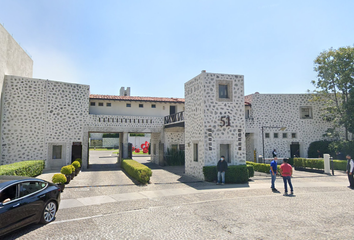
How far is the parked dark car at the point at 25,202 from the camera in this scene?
545cm

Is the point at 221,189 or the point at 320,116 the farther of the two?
the point at 320,116

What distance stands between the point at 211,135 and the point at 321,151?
14.7 meters

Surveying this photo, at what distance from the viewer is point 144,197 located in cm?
997

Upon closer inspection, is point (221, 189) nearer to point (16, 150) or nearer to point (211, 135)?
point (211, 135)

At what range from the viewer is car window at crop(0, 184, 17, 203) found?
18.2 feet

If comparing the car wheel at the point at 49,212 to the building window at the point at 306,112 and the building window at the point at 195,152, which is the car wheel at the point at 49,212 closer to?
the building window at the point at 195,152

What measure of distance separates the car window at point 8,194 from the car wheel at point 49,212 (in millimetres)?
1015

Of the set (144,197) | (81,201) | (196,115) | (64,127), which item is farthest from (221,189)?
(64,127)

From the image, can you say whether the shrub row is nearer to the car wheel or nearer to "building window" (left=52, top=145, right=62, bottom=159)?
the car wheel

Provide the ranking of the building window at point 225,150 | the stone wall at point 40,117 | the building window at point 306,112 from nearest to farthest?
the building window at point 225,150
the stone wall at point 40,117
the building window at point 306,112

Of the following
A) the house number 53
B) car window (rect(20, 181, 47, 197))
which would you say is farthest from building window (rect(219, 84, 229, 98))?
car window (rect(20, 181, 47, 197))

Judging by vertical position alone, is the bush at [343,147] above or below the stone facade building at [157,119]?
below

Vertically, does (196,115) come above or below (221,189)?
above

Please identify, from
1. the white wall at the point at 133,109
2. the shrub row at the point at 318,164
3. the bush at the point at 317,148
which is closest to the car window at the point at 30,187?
the white wall at the point at 133,109
